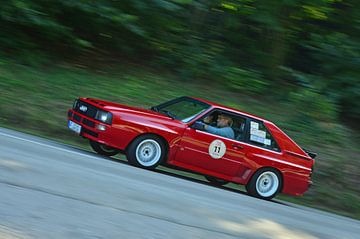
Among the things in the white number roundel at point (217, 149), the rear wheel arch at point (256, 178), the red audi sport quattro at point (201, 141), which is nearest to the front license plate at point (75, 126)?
the red audi sport quattro at point (201, 141)

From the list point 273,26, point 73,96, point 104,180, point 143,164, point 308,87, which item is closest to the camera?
point 104,180

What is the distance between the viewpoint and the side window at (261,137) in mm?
10680

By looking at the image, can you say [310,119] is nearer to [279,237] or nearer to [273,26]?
[273,26]

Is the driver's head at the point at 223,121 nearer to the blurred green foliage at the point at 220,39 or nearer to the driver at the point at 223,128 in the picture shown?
the driver at the point at 223,128

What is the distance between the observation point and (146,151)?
995 cm

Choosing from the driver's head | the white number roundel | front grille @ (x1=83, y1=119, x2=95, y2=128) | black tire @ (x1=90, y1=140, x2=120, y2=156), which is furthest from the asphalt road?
the driver's head

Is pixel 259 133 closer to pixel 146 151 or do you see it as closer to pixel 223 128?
pixel 223 128

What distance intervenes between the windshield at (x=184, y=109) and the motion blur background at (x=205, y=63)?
2.87 m

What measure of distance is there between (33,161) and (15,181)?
146cm

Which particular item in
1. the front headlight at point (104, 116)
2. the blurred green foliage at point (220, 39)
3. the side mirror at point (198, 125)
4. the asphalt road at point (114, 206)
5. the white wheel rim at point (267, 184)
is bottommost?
the asphalt road at point (114, 206)

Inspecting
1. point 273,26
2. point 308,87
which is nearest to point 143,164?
point 308,87

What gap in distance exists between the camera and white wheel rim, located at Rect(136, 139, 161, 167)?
986cm

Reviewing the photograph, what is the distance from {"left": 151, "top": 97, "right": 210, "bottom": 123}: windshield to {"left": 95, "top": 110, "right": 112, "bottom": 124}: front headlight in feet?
4.26

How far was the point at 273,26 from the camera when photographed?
19219 mm
